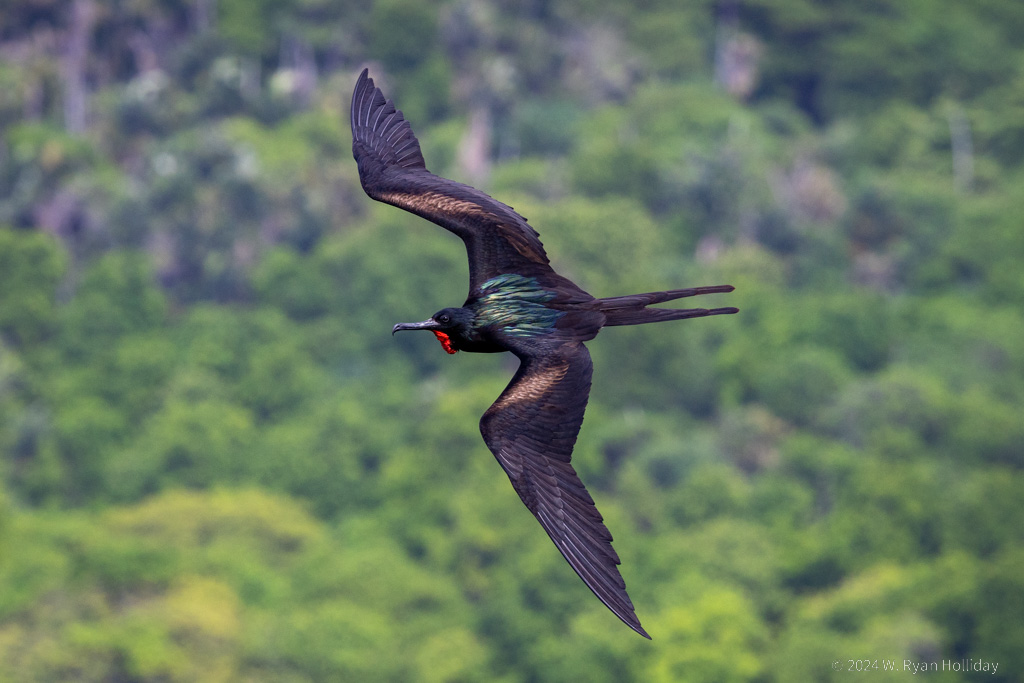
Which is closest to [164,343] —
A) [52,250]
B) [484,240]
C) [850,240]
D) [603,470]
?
[52,250]

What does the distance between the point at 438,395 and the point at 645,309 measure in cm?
12775

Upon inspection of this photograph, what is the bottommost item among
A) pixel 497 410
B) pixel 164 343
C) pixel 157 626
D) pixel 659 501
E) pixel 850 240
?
pixel 497 410

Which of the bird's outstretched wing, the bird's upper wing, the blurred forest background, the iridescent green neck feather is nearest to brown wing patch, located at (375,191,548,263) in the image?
the bird's upper wing

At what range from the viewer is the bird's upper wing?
2919 cm

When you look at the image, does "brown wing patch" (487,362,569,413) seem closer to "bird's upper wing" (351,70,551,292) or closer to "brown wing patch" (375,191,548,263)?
"bird's upper wing" (351,70,551,292)

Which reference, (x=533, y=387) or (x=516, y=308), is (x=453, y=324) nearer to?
(x=516, y=308)

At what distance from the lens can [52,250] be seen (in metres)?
172

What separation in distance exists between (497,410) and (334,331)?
145 metres

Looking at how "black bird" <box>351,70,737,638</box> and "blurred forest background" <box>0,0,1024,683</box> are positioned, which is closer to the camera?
"black bird" <box>351,70,737,638</box>

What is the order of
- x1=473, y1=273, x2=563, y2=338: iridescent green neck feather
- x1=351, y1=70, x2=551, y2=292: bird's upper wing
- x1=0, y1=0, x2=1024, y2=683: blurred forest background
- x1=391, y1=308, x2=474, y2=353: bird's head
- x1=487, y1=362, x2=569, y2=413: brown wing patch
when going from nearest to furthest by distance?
x1=487, y1=362, x2=569, y2=413: brown wing patch, x1=473, y1=273, x2=563, y2=338: iridescent green neck feather, x1=391, y1=308, x2=474, y2=353: bird's head, x1=351, y1=70, x2=551, y2=292: bird's upper wing, x1=0, y1=0, x2=1024, y2=683: blurred forest background

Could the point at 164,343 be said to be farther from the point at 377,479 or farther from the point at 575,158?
the point at 575,158

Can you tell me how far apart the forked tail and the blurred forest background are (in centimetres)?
7979

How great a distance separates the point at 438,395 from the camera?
154 m

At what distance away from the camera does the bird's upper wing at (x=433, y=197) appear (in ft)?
95.8
